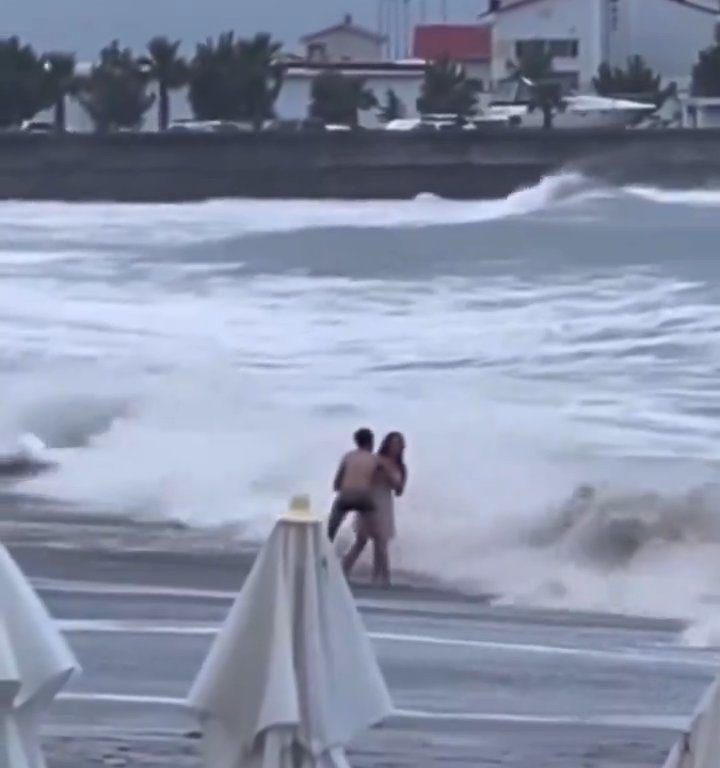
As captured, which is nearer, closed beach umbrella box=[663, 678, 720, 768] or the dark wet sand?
closed beach umbrella box=[663, 678, 720, 768]

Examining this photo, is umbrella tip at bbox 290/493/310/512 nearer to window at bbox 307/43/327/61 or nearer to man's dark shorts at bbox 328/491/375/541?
man's dark shorts at bbox 328/491/375/541

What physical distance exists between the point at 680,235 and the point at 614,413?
107 feet

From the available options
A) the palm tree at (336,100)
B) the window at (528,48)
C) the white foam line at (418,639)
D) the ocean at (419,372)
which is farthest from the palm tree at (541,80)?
the white foam line at (418,639)

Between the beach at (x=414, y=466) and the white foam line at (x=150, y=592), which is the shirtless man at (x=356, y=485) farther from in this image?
the white foam line at (x=150, y=592)

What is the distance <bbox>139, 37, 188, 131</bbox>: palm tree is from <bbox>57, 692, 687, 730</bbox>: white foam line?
71.6 m

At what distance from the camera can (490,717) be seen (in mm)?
8719

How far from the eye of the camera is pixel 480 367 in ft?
109

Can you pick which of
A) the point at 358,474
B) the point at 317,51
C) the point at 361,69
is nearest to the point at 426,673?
the point at 358,474

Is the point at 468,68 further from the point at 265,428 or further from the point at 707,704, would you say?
the point at 707,704

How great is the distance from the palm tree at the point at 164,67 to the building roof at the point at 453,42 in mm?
9582

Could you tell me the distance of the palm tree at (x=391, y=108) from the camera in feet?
272

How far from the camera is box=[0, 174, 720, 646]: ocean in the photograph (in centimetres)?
1642

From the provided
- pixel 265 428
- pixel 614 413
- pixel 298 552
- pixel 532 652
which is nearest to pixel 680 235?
pixel 614 413

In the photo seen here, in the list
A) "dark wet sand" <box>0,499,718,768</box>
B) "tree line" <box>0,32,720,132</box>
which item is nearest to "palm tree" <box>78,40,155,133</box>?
"tree line" <box>0,32,720,132</box>
